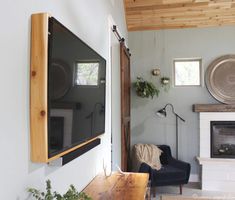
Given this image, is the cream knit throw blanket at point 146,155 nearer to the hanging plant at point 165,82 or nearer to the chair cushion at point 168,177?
the chair cushion at point 168,177

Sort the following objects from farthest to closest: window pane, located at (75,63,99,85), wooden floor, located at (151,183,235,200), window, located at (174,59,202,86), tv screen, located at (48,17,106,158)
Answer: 1. window, located at (174,59,202,86)
2. wooden floor, located at (151,183,235,200)
3. window pane, located at (75,63,99,85)
4. tv screen, located at (48,17,106,158)

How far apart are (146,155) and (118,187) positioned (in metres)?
2.34

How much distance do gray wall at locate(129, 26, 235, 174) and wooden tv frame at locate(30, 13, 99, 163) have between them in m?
3.74

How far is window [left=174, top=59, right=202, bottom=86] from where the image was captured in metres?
4.78

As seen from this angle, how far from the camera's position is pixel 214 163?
4301 mm

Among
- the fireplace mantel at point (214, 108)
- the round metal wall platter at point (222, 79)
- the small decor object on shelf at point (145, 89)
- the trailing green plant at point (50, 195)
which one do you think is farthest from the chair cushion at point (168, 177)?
the trailing green plant at point (50, 195)

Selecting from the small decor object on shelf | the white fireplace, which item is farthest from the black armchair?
the small decor object on shelf

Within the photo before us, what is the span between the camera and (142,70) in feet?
15.9

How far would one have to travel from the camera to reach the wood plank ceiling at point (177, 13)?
4168 mm

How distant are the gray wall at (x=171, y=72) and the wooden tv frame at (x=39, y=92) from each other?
12.3ft

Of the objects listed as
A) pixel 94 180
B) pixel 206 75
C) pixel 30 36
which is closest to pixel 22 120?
pixel 30 36

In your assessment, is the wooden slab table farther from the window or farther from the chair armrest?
the window

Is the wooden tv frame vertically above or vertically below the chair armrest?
above

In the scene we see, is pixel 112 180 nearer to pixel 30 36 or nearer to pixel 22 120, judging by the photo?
pixel 22 120
